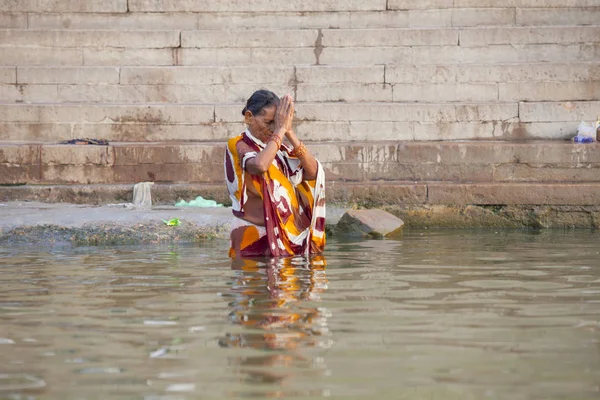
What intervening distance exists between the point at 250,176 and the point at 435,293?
175cm

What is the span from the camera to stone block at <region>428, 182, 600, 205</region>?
8.89 m

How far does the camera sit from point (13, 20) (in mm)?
11406

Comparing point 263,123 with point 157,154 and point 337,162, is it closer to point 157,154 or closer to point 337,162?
point 337,162

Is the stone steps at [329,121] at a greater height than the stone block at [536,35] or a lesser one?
lesser

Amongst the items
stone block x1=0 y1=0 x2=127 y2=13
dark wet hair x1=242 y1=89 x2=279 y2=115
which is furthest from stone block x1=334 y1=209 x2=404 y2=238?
stone block x1=0 y1=0 x2=127 y2=13

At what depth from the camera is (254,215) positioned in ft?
21.0

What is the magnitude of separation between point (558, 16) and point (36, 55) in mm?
5538

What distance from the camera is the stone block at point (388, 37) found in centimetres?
1067

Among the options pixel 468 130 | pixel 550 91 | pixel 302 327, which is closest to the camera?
pixel 302 327

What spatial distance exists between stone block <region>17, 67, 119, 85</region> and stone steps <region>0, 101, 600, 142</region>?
604 mm

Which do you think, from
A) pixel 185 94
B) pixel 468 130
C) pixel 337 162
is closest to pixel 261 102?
pixel 337 162

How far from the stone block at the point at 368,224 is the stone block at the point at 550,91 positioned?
8.30 feet

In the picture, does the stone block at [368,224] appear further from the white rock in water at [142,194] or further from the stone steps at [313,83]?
the stone steps at [313,83]

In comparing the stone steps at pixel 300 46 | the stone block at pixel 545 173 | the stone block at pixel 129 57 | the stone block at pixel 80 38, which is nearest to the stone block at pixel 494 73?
the stone steps at pixel 300 46
